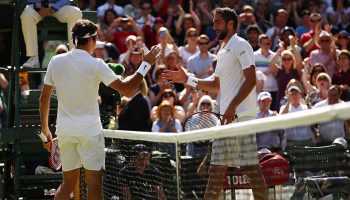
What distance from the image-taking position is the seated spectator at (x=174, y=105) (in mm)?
14219

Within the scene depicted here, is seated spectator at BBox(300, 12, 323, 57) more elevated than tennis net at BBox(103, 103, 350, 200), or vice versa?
seated spectator at BBox(300, 12, 323, 57)

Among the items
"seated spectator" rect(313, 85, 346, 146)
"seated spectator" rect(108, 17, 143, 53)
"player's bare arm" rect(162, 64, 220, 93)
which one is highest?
"seated spectator" rect(108, 17, 143, 53)

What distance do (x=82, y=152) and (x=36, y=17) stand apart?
2.83 meters

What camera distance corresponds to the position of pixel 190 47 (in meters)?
16.6

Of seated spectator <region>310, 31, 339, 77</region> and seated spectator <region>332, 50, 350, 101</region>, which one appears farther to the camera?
seated spectator <region>310, 31, 339, 77</region>

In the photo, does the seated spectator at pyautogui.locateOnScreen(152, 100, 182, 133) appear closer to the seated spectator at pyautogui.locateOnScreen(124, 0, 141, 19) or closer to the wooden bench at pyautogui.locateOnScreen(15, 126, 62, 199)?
the wooden bench at pyautogui.locateOnScreen(15, 126, 62, 199)

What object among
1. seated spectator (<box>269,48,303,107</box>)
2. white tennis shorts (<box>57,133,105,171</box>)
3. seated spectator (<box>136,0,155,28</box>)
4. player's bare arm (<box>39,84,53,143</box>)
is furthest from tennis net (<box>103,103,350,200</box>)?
seated spectator (<box>136,0,155,28</box>)

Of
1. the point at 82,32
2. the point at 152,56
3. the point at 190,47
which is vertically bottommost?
the point at 152,56

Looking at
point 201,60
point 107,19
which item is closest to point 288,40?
point 201,60

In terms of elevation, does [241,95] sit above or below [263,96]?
below

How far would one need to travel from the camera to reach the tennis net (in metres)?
5.98

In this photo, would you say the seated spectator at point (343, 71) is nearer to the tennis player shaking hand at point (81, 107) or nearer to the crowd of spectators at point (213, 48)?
the crowd of spectators at point (213, 48)

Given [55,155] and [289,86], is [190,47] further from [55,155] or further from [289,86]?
[55,155]

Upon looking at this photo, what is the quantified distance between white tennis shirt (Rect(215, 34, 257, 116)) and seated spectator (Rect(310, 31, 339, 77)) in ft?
23.0
